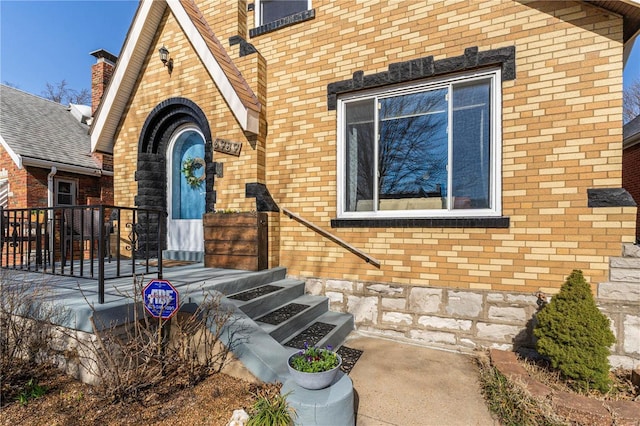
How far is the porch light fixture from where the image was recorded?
6164mm

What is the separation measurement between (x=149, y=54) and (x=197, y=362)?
21.2ft

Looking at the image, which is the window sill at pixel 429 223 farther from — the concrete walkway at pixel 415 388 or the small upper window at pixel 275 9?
the small upper window at pixel 275 9

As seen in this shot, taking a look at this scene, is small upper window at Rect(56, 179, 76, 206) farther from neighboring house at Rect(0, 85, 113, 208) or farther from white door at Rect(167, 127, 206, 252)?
white door at Rect(167, 127, 206, 252)

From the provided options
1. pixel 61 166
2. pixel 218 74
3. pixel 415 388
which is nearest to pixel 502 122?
pixel 415 388

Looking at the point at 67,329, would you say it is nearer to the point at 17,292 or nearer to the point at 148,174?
the point at 17,292

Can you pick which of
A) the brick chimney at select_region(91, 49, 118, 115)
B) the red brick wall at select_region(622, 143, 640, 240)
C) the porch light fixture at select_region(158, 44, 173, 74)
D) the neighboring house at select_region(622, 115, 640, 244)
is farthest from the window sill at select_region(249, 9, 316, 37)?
the red brick wall at select_region(622, 143, 640, 240)

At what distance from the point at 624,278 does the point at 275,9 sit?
→ 702cm

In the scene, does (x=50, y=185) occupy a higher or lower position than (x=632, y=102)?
lower

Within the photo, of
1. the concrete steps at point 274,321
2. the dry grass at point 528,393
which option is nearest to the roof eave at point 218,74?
the concrete steps at point 274,321

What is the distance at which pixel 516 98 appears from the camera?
162 inches

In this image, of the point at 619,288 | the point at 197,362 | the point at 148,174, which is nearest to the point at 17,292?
the point at 197,362

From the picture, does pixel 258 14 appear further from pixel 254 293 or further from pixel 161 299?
pixel 161 299

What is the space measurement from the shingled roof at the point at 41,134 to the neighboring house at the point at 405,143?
14.8ft

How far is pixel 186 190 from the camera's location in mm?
6746
